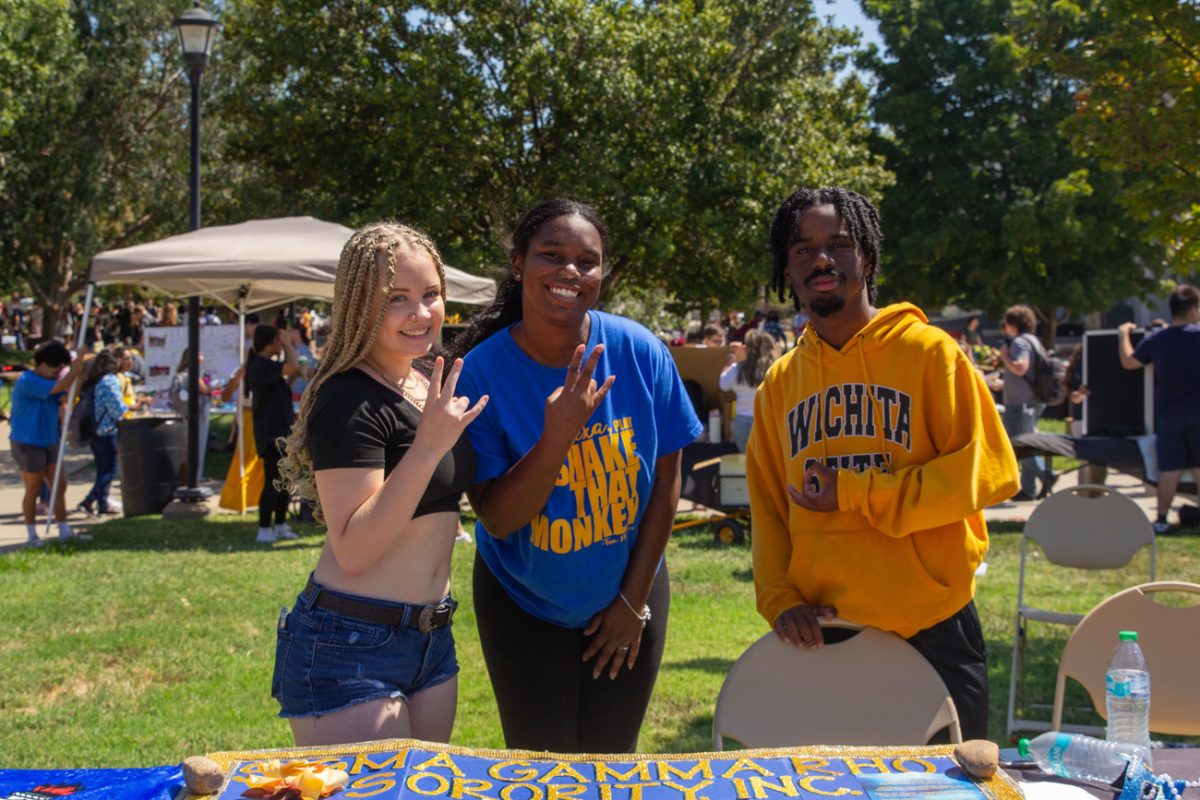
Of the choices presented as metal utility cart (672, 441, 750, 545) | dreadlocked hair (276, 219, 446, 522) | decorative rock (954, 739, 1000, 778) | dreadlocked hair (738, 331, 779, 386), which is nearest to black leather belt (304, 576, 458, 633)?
dreadlocked hair (276, 219, 446, 522)

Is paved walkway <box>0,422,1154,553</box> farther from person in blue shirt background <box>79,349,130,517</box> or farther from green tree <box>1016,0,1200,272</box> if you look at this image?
green tree <box>1016,0,1200,272</box>

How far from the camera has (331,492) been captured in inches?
93.7

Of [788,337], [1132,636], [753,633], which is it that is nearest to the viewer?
[1132,636]

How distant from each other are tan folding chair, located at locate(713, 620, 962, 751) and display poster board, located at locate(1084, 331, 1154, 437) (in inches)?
367

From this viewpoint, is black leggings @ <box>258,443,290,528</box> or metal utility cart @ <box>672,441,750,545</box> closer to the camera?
metal utility cart @ <box>672,441,750,545</box>

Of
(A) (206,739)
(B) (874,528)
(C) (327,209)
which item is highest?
(C) (327,209)

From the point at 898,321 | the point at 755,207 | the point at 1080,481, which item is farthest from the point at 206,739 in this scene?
the point at 755,207

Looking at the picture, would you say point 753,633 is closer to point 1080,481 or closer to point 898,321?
point 898,321

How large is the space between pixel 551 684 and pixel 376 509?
2.50 feet

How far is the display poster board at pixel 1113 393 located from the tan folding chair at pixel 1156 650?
27.4 feet

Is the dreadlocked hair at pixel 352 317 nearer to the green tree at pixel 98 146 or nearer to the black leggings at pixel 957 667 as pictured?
the black leggings at pixel 957 667

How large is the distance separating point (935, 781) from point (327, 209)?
686 inches

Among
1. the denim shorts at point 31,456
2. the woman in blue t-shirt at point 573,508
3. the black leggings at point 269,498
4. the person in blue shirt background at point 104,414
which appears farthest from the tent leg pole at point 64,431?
the woman in blue t-shirt at point 573,508

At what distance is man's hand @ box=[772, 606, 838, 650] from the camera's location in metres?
2.85
